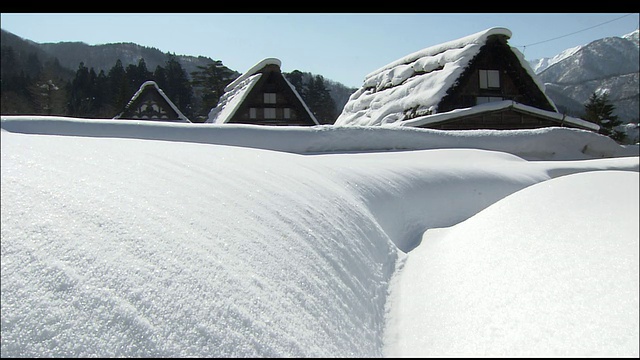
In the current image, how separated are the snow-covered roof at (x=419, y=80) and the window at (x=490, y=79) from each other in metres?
0.68

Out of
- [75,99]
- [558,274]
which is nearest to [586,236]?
[558,274]

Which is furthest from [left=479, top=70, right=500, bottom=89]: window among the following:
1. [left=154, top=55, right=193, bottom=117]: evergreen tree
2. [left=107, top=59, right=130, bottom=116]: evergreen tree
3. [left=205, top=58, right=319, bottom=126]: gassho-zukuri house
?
[left=107, top=59, right=130, bottom=116]: evergreen tree

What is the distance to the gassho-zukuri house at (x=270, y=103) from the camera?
11453mm

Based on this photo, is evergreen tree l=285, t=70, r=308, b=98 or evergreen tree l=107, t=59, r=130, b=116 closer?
evergreen tree l=107, t=59, r=130, b=116

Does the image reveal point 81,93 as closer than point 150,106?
Yes

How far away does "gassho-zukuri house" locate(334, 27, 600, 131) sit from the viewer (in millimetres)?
9102

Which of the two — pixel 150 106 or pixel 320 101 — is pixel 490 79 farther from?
pixel 150 106

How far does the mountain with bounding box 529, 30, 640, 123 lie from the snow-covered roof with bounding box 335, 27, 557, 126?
3261 centimetres

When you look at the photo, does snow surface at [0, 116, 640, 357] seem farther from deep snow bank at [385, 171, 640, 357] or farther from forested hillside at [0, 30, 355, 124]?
forested hillside at [0, 30, 355, 124]

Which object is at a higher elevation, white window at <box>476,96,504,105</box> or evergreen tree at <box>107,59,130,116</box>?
evergreen tree at <box>107,59,130,116</box>

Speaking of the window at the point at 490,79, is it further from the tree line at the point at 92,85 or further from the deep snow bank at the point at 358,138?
the tree line at the point at 92,85

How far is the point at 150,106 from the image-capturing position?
1102 centimetres

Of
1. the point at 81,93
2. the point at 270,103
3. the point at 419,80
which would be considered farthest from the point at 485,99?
the point at 81,93

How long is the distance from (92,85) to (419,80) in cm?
867
